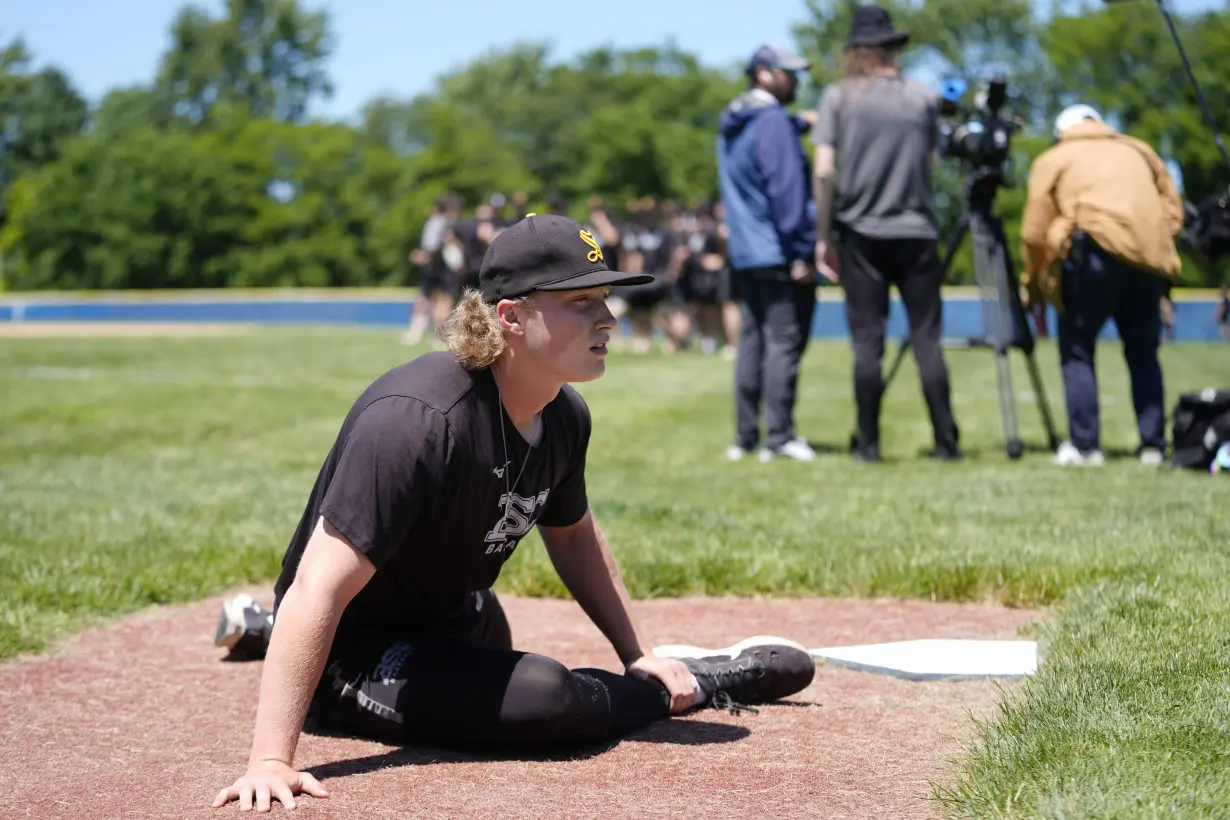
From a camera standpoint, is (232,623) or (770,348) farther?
(770,348)

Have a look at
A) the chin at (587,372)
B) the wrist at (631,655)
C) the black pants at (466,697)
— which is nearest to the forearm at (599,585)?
the wrist at (631,655)

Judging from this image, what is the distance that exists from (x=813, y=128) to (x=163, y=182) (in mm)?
53141

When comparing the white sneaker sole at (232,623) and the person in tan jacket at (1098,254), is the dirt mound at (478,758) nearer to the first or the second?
the white sneaker sole at (232,623)

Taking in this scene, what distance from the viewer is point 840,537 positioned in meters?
6.58

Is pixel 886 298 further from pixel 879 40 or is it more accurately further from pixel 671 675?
pixel 671 675

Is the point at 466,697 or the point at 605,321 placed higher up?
the point at 605,321

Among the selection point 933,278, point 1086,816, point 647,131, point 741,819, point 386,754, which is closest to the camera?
point 1086,816

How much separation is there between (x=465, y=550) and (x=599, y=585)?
0.52m

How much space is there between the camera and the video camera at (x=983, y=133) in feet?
30.0

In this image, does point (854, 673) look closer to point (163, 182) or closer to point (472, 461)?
point (472, 461)

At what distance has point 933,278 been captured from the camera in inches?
344

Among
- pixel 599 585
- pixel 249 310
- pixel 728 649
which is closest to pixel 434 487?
pixel 599 585

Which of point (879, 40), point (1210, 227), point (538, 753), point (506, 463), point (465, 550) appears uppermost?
point (879, 40)

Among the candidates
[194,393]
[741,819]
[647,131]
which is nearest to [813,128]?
[741,819]
